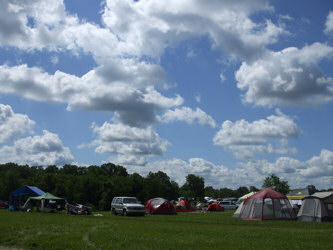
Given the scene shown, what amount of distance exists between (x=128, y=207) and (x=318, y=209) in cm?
1641

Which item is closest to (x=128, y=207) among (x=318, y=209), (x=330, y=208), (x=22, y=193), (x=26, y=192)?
(x=318, y=209)

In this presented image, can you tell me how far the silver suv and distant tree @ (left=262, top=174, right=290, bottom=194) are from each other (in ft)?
129

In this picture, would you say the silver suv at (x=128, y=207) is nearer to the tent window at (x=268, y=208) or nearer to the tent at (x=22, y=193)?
the tent window at (x=268, y=208)

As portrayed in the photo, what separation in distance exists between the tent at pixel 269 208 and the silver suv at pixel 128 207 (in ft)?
31.7

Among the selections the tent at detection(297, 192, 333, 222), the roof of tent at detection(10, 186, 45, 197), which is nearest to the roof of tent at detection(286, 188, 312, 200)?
the tent at detection(297, 192, 333, 222)

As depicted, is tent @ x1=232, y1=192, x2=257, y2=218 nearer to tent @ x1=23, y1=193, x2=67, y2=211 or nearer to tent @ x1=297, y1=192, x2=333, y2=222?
tent @ x1=297, y1=192, x2=333, y2=222

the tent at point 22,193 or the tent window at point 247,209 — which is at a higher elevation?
the tent at point 22,193

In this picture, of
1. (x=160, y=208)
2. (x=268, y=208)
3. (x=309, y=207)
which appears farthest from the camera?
(x=160, y=208)

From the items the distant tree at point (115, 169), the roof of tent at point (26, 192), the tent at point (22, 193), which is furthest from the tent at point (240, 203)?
the distant tree at point (115, 169)

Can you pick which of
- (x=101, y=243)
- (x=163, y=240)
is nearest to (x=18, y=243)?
(x=101, y=243)

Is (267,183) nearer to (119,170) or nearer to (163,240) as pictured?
(163,240)

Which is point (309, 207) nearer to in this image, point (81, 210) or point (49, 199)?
point (81, 210)

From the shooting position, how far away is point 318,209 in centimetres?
2564

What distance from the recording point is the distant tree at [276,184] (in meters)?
63.8
